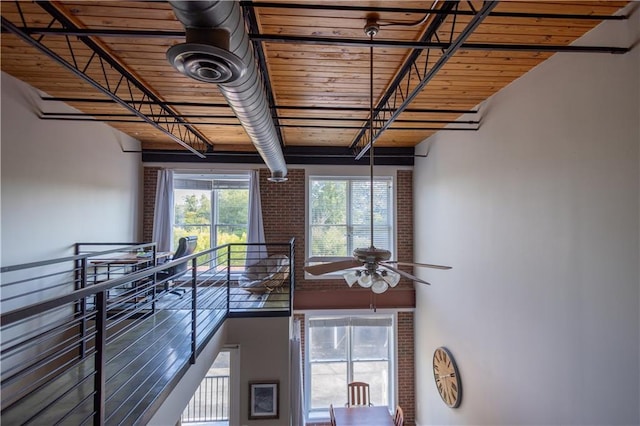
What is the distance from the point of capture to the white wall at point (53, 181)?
3199 mm

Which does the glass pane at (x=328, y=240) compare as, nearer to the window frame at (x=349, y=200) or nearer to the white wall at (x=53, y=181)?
the window frame at (x=349, y=200)

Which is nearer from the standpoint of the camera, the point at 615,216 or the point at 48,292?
the point at 615,216

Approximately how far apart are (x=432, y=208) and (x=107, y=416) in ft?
16.0

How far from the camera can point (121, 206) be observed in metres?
5.36

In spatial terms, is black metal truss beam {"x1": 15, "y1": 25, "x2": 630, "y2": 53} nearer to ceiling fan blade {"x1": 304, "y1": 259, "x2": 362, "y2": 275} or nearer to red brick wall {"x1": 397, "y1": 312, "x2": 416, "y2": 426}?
ceiling fan blade {"x1": 304, "y1": 259, "x2": 362, "y2": 275}

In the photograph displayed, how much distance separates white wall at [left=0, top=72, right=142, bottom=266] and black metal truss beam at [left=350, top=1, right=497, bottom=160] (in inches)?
142

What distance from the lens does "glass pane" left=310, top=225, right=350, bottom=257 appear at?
20.5 ft

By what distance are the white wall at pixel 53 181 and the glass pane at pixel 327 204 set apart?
335 cm

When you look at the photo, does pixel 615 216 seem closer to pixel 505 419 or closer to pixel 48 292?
pixel 505 419

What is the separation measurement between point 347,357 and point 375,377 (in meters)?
0.67

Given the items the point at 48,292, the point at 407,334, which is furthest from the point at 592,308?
the point at 48,292

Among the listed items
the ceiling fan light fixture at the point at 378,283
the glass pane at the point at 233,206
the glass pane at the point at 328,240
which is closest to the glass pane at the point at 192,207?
the glass pane at the point at 233,206

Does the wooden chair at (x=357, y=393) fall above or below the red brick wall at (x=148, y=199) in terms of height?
below

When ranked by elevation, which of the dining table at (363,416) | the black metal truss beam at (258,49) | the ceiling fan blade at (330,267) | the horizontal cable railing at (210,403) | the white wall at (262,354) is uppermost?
the black metal truss beam at (258,49)
